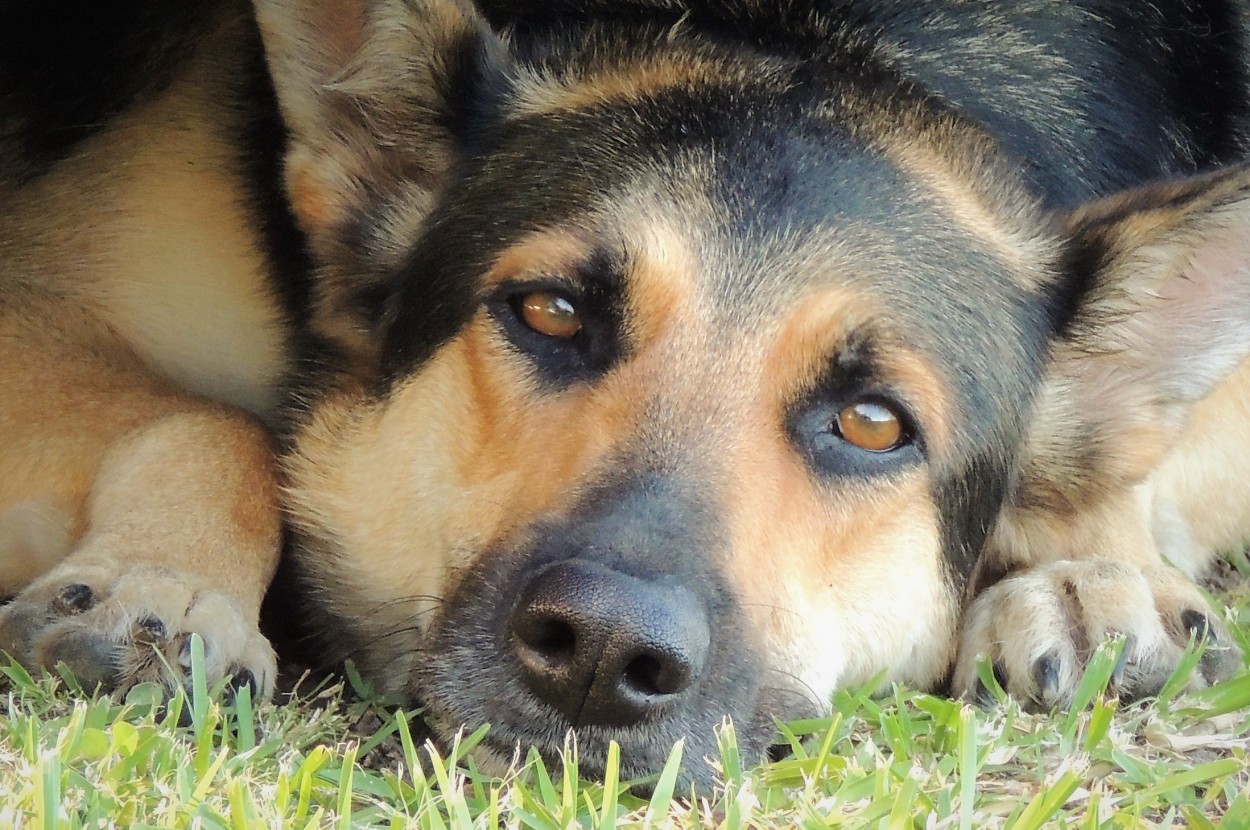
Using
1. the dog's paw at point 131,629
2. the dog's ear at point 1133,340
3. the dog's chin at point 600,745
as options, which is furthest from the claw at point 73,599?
the dog's ear at point 1133,340

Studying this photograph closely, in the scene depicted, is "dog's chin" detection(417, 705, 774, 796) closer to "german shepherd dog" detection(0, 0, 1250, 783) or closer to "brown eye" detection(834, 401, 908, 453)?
"german shepherd dog" detection(0, 0, 1250, 783)

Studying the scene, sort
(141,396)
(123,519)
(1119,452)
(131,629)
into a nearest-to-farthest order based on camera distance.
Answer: (131,629)
(123,519)
(1119,452)
(141,396)

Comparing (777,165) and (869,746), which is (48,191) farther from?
(869,746)

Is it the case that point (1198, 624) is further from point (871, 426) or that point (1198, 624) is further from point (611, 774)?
point (611, 774)

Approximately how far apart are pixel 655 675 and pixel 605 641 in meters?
0.14

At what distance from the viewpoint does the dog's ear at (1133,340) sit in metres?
2.91

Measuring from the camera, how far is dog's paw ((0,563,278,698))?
2373 mm

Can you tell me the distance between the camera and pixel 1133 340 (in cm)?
306

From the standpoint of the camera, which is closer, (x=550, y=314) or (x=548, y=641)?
(x=548, y=641)

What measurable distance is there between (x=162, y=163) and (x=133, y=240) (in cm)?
24

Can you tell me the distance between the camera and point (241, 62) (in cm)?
364

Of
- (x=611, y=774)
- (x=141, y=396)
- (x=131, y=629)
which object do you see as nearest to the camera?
(x=611, y=774)

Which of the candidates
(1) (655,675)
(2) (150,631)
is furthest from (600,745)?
(2) (150,631)

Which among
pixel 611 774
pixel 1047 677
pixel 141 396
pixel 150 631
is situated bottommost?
pixel 141 396
